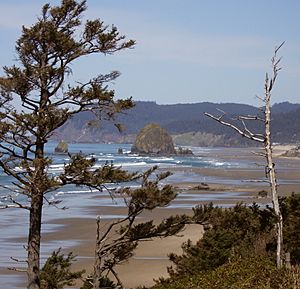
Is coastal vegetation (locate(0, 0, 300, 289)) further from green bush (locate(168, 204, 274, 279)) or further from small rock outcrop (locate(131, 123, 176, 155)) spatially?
small rock outcrop (locate(131, 123, 176, 155))

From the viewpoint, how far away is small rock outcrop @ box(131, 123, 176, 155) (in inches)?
6457

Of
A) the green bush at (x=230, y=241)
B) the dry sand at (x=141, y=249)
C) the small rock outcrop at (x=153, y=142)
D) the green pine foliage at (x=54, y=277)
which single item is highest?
the small rock outcrop at (x=153, y=142)

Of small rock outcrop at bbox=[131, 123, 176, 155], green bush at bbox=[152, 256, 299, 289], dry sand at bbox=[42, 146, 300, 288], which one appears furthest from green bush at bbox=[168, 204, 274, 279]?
small rock outcrop at bbox=[131, 123, 176, 155]

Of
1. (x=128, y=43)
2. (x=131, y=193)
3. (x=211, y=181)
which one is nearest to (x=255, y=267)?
(x=131, y=193)

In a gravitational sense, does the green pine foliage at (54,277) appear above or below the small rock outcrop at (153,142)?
below

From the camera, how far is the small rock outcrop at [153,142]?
164 metres

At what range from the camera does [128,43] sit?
12.5 metres

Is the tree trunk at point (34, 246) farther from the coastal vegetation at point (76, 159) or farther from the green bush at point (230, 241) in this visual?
the green bush at point (230, 241)

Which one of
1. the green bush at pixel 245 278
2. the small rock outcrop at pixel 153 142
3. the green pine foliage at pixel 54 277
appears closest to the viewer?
the green bush at pixel 245 278

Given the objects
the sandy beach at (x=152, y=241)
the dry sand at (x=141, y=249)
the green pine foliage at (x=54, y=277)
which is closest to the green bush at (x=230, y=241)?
the sandy beach at (x=152, y=241)

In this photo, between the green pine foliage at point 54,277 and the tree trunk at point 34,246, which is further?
the green pine foliage at point 54,277

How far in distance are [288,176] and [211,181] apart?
11.3 meters

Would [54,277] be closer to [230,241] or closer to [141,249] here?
[230,241]

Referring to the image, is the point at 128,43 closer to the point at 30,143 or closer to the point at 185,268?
the point at 30,143
